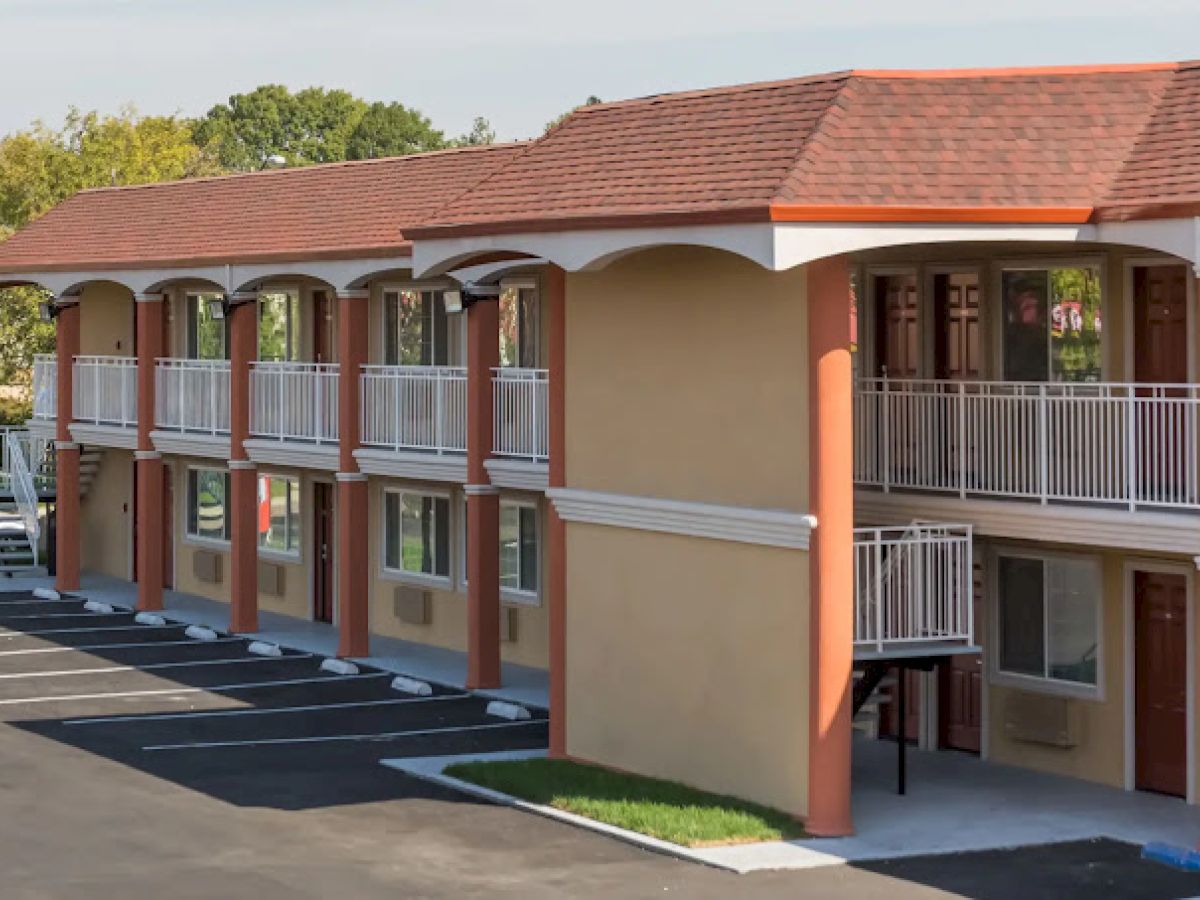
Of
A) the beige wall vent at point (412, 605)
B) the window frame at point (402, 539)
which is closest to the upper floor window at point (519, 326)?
the window frame at point (402, 539)

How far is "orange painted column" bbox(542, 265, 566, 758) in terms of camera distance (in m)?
25.2

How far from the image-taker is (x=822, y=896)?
19.1 meters

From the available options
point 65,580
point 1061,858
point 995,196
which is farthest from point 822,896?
point 65,580

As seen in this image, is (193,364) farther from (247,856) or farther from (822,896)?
(822,896)

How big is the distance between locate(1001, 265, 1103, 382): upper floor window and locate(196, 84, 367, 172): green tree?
4257 inches

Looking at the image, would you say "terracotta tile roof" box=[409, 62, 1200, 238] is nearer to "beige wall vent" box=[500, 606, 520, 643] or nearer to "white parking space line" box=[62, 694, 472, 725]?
A: "white parking space line" box=[62, 694, 472, 725]

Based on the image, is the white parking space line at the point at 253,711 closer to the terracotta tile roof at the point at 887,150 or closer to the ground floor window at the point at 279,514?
the terracotta tile roof at the point at 887,150

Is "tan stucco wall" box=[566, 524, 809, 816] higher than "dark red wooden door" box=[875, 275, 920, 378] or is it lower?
lower

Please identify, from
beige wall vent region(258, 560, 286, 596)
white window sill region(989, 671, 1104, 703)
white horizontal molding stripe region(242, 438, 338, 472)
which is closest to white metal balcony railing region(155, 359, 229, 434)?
white horizontal molding stripe region(242, 438, 338, 472)

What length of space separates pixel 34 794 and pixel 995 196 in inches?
419

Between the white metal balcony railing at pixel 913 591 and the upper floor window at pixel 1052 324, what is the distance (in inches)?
86.6

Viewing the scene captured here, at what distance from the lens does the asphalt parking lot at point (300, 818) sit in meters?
19.5

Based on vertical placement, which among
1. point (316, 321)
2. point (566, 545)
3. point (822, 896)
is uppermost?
point (316, 321)

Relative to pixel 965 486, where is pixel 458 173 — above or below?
above
